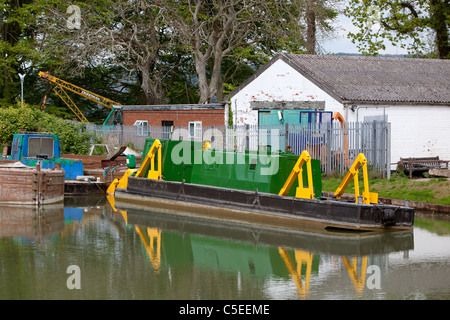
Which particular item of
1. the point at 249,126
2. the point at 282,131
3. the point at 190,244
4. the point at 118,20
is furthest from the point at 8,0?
the point at 190,244

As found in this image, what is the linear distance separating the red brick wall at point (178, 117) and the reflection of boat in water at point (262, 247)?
1726 centimetres

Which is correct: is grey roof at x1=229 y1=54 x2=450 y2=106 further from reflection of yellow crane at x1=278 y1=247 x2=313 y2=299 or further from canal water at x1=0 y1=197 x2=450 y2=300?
reflection of yellow crane at x1=278 y1=247 x2=313 y2=299

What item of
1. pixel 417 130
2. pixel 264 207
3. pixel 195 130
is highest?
pixel 195 130

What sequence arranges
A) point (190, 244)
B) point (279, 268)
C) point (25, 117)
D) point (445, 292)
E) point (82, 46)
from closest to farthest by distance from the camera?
point (445, 292)
point (279, 268)
point (190, 244)
point (25, 117)
point (82, 46)

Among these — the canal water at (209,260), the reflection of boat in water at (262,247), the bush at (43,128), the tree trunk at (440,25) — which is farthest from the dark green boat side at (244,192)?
the tree trunk at (440,25)

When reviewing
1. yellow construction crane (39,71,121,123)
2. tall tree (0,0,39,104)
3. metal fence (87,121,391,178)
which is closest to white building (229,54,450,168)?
metal fence (87,121,391,178)

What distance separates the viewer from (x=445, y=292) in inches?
479

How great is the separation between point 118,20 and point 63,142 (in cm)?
1803

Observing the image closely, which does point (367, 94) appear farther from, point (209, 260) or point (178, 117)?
point (209, 260)

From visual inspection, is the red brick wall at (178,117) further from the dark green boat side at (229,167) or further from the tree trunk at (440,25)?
the tree trunk at (440,25)

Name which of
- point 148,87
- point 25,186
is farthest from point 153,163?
point 148,87

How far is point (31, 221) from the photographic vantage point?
20.8 m

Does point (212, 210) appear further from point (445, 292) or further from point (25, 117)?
point (25, 117)

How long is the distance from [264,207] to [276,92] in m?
14.9
